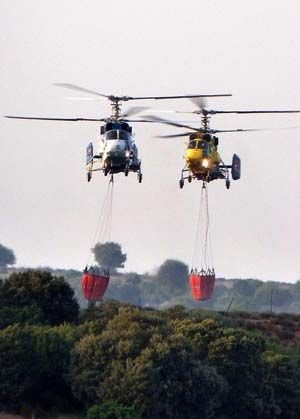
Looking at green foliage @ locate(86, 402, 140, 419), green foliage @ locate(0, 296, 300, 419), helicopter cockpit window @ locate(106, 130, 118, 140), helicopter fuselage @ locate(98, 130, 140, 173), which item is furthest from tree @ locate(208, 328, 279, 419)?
helicopter cockpit window @ locate(106, 130, 118, 140)

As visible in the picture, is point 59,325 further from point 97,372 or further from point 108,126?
point 108,126

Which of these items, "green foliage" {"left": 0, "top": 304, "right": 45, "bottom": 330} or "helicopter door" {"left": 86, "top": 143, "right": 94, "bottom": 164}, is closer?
"helicopter door" {"left": 86, "top": 143, "right": 94, "bottom": 164}

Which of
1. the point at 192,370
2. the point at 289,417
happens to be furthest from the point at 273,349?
the point at 192,370

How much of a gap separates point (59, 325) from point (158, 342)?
15599 mm

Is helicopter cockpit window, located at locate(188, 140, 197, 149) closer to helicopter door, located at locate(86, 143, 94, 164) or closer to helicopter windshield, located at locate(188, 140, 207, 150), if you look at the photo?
helicopter windshield, located at locate(188, 140, 207, 150)

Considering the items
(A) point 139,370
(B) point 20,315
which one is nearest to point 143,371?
(A) point 139,370

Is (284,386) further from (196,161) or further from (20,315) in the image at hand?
(196,161)

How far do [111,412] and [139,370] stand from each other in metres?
4.37

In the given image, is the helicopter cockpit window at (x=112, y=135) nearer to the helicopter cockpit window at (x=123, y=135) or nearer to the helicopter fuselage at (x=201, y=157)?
the helicopter cockpit window at (x=123, y=135)

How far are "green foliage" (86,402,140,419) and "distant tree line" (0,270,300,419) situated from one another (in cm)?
7

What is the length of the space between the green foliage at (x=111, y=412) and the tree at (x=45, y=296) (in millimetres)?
19100

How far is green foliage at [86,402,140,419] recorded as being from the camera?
104 metres

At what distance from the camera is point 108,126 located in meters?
102

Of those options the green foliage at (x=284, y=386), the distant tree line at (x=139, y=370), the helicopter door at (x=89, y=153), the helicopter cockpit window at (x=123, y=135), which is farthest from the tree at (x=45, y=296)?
the helicopter cockpit window at (x=123, y=135)
